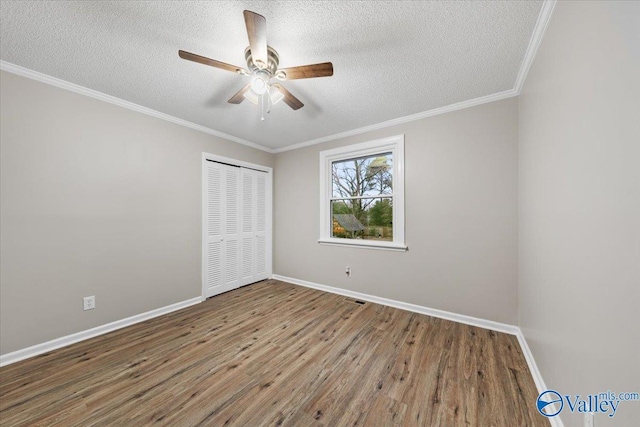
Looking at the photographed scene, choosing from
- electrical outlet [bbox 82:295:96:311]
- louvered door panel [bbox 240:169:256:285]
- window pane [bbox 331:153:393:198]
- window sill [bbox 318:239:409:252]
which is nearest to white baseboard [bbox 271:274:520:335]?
window sill [bbox 318:239:409:252]

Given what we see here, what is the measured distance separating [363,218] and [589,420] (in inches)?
105

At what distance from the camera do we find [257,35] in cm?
135

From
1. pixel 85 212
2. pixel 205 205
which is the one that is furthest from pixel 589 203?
pixel 85 212

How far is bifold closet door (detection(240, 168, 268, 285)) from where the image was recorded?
389cm

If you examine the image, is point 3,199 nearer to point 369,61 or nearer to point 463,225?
point 369,61

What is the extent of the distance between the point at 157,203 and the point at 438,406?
3444 millimetres

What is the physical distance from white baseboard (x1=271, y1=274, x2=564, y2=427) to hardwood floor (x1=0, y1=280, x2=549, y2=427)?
69mm

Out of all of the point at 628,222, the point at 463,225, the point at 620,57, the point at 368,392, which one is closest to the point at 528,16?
the point at 620,57

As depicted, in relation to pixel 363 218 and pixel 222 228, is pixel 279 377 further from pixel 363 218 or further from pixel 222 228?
pixel 222 228

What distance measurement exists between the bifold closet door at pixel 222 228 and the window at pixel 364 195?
1467 mm

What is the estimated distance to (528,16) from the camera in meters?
1.43

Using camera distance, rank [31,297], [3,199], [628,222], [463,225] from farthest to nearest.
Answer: [463,225]
[31,297]
[3,199]
[628,222]

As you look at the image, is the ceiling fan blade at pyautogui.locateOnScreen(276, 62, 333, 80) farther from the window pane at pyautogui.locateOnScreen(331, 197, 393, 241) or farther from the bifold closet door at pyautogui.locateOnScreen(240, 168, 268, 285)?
the bifold closet door at pyautogui.locateOnScreen(240, 168, 268, 285)

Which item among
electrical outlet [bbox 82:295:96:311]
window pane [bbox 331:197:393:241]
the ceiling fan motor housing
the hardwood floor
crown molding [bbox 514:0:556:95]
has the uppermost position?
crown molding [bbox 514:0:556:95]
